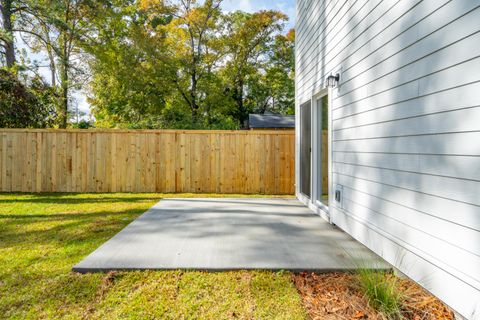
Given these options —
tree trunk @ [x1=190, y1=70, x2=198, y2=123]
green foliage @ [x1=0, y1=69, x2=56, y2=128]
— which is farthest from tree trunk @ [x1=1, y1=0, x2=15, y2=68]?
tree trunk @ [x1=190, y1=70, x2=198, y2=123]

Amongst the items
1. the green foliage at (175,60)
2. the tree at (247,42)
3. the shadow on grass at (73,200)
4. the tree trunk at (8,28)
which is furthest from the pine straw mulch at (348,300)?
the tree at (247,42)

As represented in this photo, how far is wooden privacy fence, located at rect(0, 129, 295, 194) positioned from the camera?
6.57 m

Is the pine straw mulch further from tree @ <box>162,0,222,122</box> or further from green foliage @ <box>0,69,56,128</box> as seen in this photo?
tree @ <box>162,0,222,122</box>

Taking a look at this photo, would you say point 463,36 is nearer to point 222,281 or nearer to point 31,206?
point 222,281

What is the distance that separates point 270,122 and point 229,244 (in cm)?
1091

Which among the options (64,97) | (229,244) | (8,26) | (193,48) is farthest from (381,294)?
(193,48)

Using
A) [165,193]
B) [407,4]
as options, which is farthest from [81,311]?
[165,193]

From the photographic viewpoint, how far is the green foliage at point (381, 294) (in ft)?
5.91

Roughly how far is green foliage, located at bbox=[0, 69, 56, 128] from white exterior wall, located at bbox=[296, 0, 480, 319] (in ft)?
28.5

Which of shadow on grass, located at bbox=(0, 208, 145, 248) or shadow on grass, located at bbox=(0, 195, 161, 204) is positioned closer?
shadow on grass, located at bbox=(0, 208, 145, 248)

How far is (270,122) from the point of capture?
534 inches

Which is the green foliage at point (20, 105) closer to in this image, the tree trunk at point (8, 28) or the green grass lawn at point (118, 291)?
the tree trunk at point (8, 28)

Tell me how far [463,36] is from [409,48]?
523 mm

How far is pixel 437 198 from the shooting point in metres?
1.91
